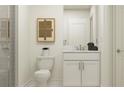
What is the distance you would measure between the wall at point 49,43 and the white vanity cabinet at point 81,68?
1.51 feet

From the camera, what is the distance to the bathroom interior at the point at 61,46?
2699 mm

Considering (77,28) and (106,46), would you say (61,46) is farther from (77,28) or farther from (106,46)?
(106,46)

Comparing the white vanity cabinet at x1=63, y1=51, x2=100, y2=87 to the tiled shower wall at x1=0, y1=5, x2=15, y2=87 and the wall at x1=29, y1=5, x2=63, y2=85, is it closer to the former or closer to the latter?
the wall at x1=29, y1=5, x2=63, y2=85

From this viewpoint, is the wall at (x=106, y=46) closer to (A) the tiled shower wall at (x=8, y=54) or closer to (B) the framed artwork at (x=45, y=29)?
(B) the framed artwork at (x=45, y=29)

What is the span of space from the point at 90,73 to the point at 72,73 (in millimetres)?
317

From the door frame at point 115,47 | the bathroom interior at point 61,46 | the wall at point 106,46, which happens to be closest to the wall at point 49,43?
the bathroom interior at point 61,46

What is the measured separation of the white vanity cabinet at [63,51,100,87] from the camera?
10.8 feet

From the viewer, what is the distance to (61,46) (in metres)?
3.74

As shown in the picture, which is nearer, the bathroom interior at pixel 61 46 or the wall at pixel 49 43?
the bathroom interior at pixel 61 46

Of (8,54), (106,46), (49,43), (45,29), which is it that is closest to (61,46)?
(49,43)

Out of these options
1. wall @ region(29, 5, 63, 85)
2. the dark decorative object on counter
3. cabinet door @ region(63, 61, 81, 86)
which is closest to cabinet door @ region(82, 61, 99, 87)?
cabinet door @ region(63, 61, 81, 86)

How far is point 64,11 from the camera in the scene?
3885 mm
